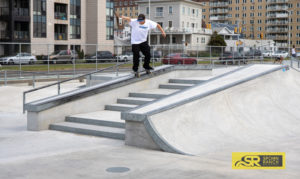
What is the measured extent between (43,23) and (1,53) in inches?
1319

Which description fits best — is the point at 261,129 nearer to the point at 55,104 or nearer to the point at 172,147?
the point at 172,147

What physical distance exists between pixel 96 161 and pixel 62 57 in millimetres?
18701

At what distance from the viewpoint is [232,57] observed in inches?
904

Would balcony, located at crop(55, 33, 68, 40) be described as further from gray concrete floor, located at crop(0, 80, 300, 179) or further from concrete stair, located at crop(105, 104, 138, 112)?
gray concrete floor, located at crop(0, 80, 300, 179)

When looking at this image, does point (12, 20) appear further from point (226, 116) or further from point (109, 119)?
point (226, 116)

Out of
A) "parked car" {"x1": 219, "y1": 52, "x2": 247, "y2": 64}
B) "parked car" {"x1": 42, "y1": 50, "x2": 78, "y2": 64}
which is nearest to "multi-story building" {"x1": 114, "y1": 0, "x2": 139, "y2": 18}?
"parked car" {"x1": 42, "y1": 50, "x2": 78, "y2": 64}

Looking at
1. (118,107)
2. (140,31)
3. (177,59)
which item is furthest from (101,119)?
(177,59)

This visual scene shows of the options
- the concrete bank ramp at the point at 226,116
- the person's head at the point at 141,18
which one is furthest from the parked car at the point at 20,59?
the concrete bank ramp at the point at 226,116

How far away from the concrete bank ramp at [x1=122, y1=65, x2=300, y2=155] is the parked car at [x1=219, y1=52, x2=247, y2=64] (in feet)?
29.3

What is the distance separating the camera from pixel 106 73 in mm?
14297

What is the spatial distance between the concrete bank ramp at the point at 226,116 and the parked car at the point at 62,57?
47.1ft

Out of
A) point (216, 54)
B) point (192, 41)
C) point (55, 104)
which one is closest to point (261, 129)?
point (55, 104)

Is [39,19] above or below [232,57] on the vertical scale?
above

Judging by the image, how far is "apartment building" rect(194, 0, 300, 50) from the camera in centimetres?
12312
